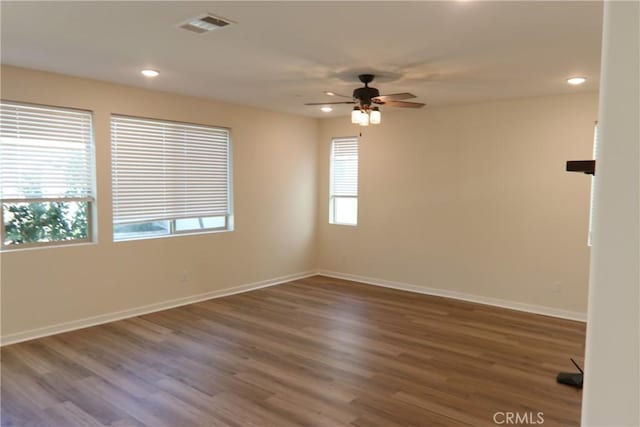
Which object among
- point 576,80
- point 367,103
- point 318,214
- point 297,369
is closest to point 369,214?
point 318,214

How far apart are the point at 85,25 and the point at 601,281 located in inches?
126

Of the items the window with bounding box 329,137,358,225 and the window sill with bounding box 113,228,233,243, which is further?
the window with bounding box 329,137,358,225

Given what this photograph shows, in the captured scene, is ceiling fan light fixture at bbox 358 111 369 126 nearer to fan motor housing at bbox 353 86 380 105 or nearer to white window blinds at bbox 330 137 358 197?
fan motor housing at bbox 353 86 380 105

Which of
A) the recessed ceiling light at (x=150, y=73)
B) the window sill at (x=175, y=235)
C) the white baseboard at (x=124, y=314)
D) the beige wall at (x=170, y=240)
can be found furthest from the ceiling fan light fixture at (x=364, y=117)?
the white baseboard at (x=124, y=314)

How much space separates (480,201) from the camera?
5.47 meters

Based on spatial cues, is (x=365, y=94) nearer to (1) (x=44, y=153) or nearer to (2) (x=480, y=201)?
(2) (x=480, y=201)

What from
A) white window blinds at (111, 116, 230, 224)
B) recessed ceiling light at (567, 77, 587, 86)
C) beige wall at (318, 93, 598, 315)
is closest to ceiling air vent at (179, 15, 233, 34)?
white window blinds at (111, 116, 230, 224)

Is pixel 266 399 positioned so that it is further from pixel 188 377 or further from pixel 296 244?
pixel 296 244

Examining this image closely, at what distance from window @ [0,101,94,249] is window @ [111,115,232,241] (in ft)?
1.01

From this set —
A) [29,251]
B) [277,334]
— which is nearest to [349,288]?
[277,334]

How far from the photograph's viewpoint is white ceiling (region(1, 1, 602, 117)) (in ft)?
8.36

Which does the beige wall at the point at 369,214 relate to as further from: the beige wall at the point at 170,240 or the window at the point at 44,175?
the window at the point at 44,175

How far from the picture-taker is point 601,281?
2.54 ft

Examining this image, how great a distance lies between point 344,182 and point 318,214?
28.2 inches
